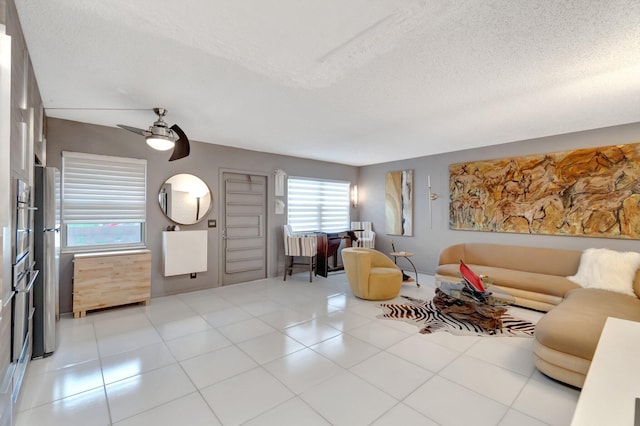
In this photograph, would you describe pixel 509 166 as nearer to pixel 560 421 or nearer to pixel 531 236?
pixel 531 236

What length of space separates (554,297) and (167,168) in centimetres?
607

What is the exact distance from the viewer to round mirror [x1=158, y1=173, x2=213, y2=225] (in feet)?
15.3

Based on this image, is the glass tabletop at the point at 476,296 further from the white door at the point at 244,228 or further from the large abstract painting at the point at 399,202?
the white door at the point at 244,228

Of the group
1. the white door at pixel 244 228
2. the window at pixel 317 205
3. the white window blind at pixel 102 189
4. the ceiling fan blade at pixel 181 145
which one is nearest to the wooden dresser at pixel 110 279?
the white window blind at pixel 102 189

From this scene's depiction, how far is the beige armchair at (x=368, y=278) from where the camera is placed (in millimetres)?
4328

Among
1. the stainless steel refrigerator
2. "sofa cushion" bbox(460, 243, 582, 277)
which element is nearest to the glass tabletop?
"sofa cushion" bbox(460, 243, 582, 277)

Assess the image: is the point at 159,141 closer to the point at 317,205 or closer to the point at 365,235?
the point at 317,205

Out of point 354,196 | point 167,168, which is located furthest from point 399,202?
point 167,168

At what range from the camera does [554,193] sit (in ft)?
14.8

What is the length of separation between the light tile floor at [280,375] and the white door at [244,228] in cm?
170

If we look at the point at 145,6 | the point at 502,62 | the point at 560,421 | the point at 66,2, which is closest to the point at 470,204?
the point at 502,62

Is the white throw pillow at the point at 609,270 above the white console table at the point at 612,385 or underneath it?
underneath

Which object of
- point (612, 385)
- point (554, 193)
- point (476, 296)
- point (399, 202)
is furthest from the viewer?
point (399, 202)

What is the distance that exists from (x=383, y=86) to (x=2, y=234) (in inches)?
116
